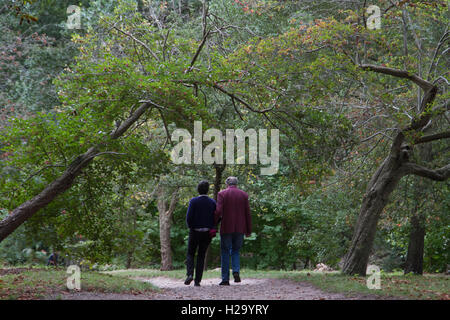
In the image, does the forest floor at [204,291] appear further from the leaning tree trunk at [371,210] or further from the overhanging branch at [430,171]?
the overhanging branch at [430,171]

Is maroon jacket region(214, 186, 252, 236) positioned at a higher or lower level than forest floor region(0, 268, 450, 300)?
higher

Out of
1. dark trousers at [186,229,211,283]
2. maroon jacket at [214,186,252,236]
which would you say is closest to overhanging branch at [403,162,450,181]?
maroon jacket at [214,186,252,236]

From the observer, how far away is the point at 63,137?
8203 mm

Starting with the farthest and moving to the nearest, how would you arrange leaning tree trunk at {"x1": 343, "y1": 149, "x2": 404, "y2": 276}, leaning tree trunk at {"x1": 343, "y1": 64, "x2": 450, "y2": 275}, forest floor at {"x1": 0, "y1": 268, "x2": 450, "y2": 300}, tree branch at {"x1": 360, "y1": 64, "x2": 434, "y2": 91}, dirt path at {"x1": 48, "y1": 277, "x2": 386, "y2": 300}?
leaning tree trunk at {"x1": 343, "y1": 149, "x2": 404, "y2": 276}
leaning tree trunk at {"x1": 343, "y1": 64, "x2": 450, "y2": 275}
tree branch at {"x1": 360, "y1": 64, "x2": 434, "y2": 91}
dirt path at {"x1": 48, "y1": 277, "x2": 386, "y2": 300}
forest floor at {"x1": 0, "y1": 268, "x2": 450, "y2": 300}

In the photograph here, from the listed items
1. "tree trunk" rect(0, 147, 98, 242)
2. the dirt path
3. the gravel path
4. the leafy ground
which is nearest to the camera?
the leafy ground

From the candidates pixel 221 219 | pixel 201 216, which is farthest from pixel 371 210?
pixel 201 216

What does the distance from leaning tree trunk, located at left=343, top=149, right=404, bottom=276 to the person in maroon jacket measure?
2.91 meters

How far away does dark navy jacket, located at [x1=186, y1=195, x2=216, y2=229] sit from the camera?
368 inches

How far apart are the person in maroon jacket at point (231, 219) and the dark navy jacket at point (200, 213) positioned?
0.44ft

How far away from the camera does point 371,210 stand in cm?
1108

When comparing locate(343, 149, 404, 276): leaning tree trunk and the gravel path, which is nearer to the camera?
the gravel path

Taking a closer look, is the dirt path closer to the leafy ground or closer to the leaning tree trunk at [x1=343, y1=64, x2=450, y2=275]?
the leafy ground

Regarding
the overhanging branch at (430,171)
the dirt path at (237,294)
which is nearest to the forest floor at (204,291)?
the dirt path at (237,294)

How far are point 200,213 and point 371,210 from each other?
13.0ft
